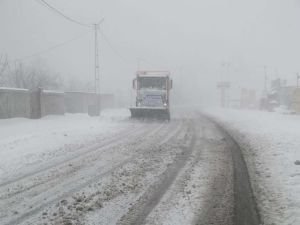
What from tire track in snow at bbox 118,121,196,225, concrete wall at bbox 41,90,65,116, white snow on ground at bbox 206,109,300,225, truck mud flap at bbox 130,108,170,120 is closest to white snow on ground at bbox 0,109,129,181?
tire track in snow at bbox 118,121,196,225

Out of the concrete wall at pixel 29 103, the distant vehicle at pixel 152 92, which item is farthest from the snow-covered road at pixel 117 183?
the distant vehicle at pixel 152 92

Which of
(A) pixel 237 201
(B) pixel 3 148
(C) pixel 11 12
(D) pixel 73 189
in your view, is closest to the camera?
(A) pixel 237 201

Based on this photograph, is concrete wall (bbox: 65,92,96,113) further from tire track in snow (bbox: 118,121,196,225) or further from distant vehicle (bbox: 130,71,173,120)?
tire track in snow (bbox: 118,121,196,225)

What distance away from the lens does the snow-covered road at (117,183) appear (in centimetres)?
541

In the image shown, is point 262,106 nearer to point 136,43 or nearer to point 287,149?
point 287,149

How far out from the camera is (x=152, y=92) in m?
25.5

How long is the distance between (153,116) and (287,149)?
14.9 metres

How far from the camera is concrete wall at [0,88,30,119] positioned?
20266 millimetres

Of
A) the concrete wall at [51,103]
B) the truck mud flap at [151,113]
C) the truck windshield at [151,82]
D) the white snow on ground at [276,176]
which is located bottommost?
the white snow on ground at [276,176]

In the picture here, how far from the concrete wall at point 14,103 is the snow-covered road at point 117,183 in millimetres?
8185

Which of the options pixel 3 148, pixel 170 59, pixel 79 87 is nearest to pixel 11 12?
pixel 170 59

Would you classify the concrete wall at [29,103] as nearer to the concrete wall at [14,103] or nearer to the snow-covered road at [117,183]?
the concrete wall at [14,103]

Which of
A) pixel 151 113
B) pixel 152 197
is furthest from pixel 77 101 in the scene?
pixel 152 197

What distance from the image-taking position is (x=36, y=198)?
6.35m
